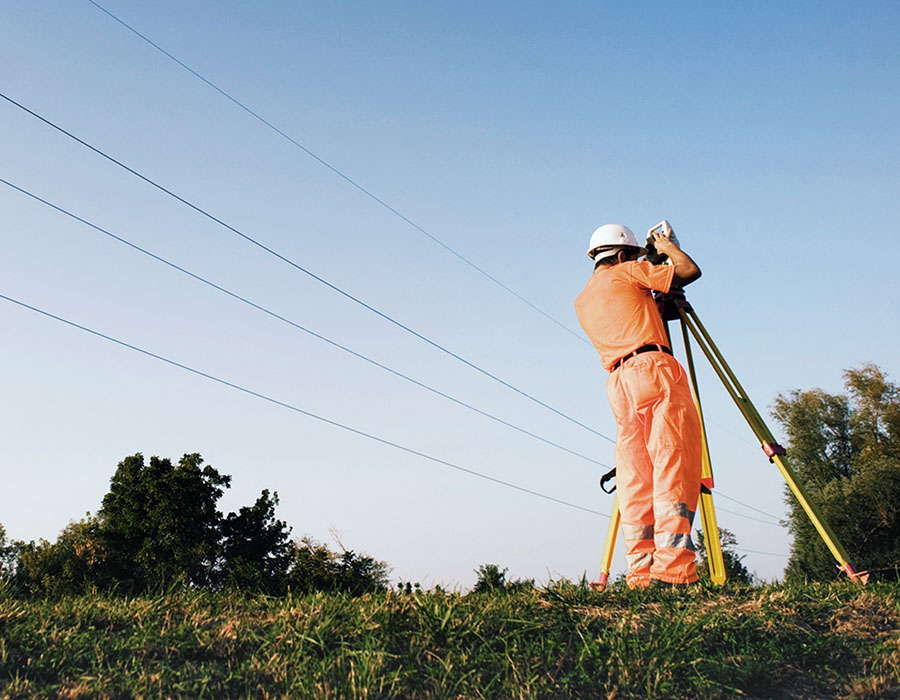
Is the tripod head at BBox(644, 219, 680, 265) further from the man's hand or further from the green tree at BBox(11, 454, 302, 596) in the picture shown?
the green tree at BBox(11, 454, 302, 596)

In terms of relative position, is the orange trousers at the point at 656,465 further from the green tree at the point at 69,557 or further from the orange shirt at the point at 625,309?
the green tree at the point at 69,557

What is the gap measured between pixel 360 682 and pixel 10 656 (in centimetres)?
188

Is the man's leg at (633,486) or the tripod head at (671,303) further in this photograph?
the tripod head at (671,303)

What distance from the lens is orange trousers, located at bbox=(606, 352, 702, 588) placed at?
632cm

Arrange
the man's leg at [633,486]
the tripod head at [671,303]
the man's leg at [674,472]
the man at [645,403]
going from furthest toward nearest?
the tripod head at [671,303] → the man's leg at [633,486] → the man at [645,403] → the man's leg at [674,472]

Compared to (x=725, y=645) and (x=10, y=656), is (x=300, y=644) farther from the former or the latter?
(x=725, y=645)

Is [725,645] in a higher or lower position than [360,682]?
higher

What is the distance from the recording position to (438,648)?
402 cm

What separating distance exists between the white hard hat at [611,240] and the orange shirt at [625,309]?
0.82 feet

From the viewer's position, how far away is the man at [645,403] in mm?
6422

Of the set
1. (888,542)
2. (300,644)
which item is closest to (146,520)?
(888,542)

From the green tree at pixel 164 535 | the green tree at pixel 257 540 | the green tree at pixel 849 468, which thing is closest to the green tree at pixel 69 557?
the green tree at pixel 164 535

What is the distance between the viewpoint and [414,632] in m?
4.12

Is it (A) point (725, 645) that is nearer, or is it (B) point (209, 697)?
(B) point (209, 697)
